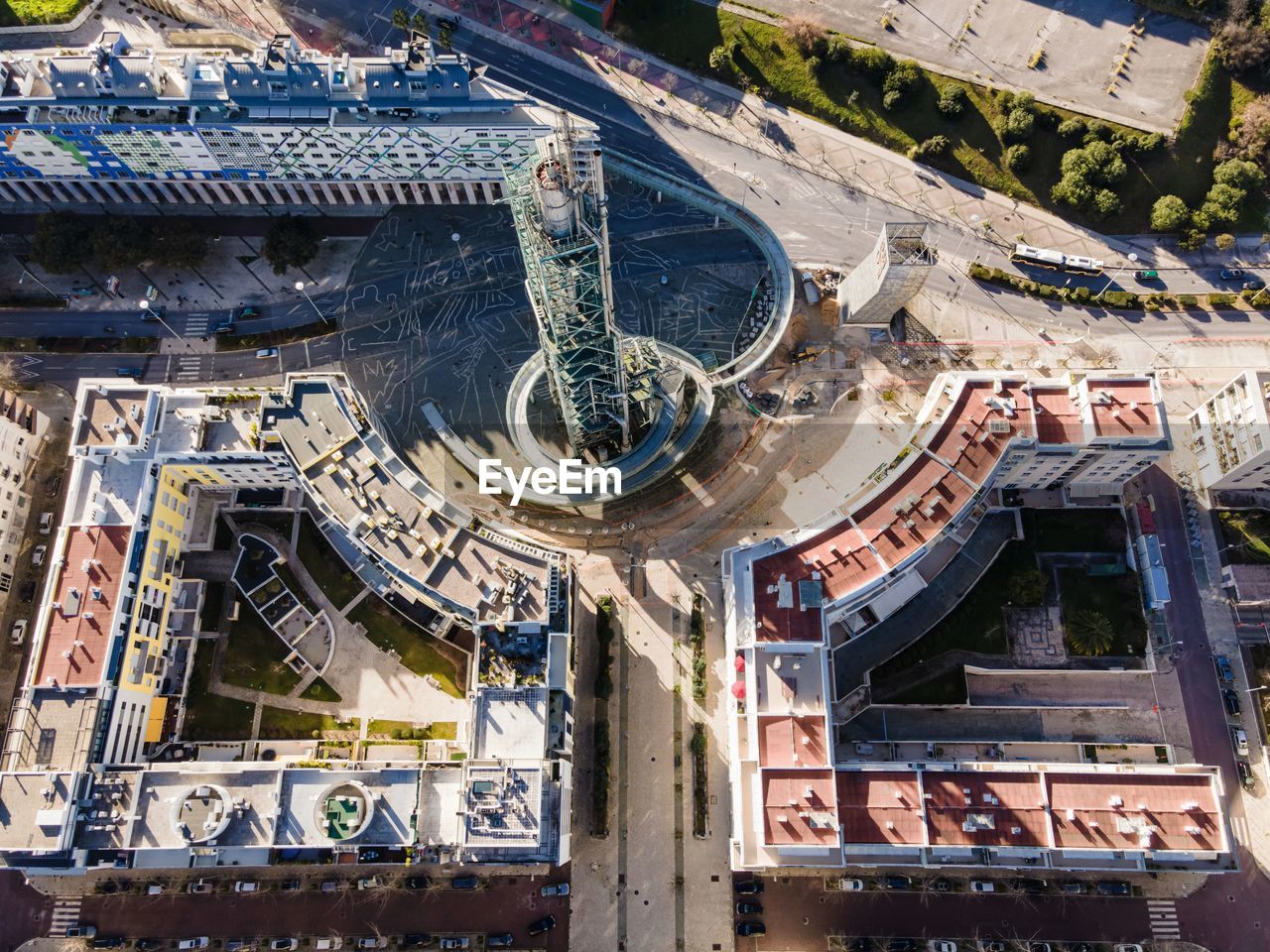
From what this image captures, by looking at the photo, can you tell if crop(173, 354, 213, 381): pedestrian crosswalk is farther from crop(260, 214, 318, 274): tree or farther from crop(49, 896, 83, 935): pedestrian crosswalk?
crop(49, 896, 83, 935): pedestrian crosswalk

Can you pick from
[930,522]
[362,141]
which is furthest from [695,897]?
[362,141]

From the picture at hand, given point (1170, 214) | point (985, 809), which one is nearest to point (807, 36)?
point (1170, 214)

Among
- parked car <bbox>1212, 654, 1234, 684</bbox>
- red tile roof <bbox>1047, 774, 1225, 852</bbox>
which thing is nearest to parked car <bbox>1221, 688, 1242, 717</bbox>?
parked car <bbox>1212, 654, 1234, 684</bbox>

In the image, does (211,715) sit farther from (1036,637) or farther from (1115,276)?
(1115,276)

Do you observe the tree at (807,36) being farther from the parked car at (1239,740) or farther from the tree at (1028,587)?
the parked car at (1239,740)

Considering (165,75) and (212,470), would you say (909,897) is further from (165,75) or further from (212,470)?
(165,75)

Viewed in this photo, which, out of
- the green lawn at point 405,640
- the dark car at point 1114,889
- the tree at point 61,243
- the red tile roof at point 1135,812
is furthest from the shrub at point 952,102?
the tree at point 61,243

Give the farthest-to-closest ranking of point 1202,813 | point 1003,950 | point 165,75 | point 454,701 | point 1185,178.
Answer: point 1185,178 < point 165,75 < point 454,701 < point 1003,950 < point 1202,813
